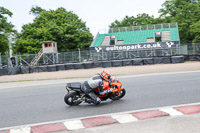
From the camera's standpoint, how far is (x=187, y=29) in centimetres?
4556

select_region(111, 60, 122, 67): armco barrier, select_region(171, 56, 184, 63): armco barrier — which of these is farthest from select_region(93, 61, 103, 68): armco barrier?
select_region(171, 56, 184, 63): armco barrier

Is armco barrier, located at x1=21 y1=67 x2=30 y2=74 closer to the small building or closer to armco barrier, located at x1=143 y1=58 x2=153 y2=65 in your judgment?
the small building

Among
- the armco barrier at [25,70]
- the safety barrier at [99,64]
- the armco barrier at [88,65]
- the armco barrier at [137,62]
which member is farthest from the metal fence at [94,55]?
the armco barrier at [88,65]

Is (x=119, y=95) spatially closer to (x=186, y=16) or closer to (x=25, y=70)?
(x=25, y=70)

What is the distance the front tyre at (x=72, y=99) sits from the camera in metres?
7.18

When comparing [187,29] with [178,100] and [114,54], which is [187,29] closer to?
[114,54]

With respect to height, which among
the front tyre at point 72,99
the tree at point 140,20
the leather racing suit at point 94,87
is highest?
the tree at point 140,20

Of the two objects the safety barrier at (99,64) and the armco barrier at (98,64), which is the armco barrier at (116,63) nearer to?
the safety barrier at (99,64)

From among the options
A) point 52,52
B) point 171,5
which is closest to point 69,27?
point 52,52

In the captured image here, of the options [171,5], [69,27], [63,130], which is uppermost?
[171,5]

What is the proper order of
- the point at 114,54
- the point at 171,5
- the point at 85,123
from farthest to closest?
the point at 171,5
the point at 114,54
the point at 85,123

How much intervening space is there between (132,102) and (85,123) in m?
2.48

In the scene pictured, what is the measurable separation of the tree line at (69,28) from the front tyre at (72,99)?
3510 centimetres

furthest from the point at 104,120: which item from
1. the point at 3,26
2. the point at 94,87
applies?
the point at 3,26
